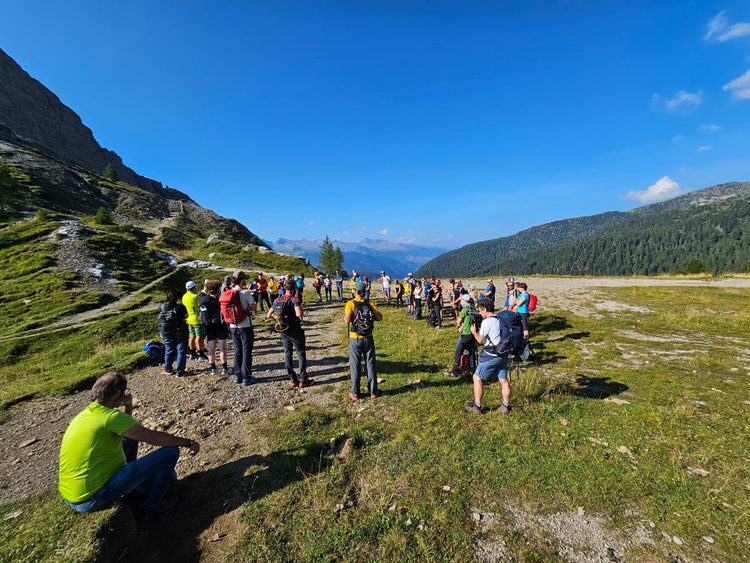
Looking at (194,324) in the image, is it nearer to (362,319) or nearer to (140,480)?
(362,319)

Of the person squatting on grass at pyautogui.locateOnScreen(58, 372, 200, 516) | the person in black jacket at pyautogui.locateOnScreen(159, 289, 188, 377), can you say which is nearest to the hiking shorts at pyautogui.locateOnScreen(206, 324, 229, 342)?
the person in black jacket at pyautogui.locateOnScreen(159, 289, 188, 377)

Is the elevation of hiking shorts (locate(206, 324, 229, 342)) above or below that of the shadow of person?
above

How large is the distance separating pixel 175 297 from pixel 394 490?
28.0ft

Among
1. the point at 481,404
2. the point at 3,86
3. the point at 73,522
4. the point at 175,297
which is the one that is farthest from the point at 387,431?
the point at 3,86

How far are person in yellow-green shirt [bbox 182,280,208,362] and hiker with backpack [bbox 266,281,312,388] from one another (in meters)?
3.51

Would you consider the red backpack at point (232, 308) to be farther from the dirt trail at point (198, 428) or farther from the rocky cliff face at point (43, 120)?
the rocky cliff face at point (43, 120)

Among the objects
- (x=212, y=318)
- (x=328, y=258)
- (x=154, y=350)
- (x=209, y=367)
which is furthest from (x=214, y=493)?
(x=328, y=258)

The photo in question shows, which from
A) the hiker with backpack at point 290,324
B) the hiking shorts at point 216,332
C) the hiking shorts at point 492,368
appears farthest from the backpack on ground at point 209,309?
the hiking shorts at point 492,368

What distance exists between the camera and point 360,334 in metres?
7.96

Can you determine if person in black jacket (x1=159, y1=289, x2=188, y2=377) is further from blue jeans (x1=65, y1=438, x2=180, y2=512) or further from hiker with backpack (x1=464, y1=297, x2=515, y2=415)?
hiker with backpack (x1=464, y1=297, x2=515, y2=415)

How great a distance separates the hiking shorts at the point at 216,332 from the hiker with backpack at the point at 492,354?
7967 mm

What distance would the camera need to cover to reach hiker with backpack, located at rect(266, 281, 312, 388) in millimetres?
8453

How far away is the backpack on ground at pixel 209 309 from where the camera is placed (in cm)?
976

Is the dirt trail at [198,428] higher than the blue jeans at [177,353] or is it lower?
lower
